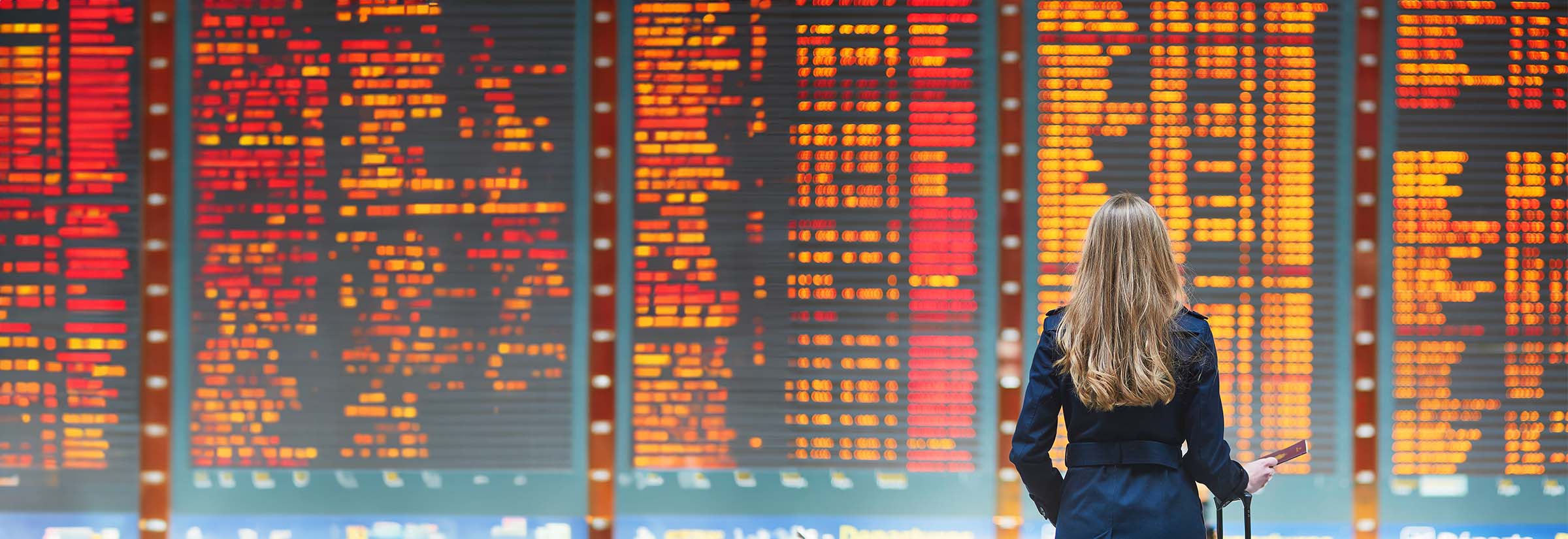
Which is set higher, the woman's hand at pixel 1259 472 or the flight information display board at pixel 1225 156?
the flight information display board at pixel 1225 156

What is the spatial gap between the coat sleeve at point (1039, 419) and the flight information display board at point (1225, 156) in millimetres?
1666

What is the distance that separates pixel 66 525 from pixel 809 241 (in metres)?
2.83

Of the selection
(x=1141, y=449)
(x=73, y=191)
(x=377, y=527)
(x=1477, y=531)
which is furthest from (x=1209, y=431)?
(x=73, y=191)

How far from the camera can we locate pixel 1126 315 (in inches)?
72.4

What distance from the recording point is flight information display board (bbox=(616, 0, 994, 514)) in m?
3.51

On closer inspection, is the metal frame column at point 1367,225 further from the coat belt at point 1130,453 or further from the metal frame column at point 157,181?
the metal frame column at point 157,181

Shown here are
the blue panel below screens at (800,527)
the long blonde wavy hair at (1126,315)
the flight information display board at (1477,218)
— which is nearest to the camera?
the long blonde wavy hair at (1126,315)

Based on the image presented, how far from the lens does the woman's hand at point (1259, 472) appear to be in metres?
1.90

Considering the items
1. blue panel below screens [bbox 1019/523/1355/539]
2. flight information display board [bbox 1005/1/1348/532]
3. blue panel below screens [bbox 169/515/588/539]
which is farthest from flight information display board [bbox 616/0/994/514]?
blue panel below screens [bbox 1019/523/1355/539]

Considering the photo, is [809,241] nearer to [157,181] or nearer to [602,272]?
[602,272]

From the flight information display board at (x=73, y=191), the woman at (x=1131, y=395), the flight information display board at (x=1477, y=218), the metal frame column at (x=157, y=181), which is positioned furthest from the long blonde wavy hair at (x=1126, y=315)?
the flight information display board at (x=73, y=191)

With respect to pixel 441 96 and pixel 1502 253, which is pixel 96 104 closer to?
pixel 441 96

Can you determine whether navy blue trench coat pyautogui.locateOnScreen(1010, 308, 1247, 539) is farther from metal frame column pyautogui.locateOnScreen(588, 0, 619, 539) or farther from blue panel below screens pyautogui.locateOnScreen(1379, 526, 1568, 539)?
blue panel below screens pyautogui.locateOnScreen(1379, 526, 1568, 539)

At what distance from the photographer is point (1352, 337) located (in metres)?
3.52
